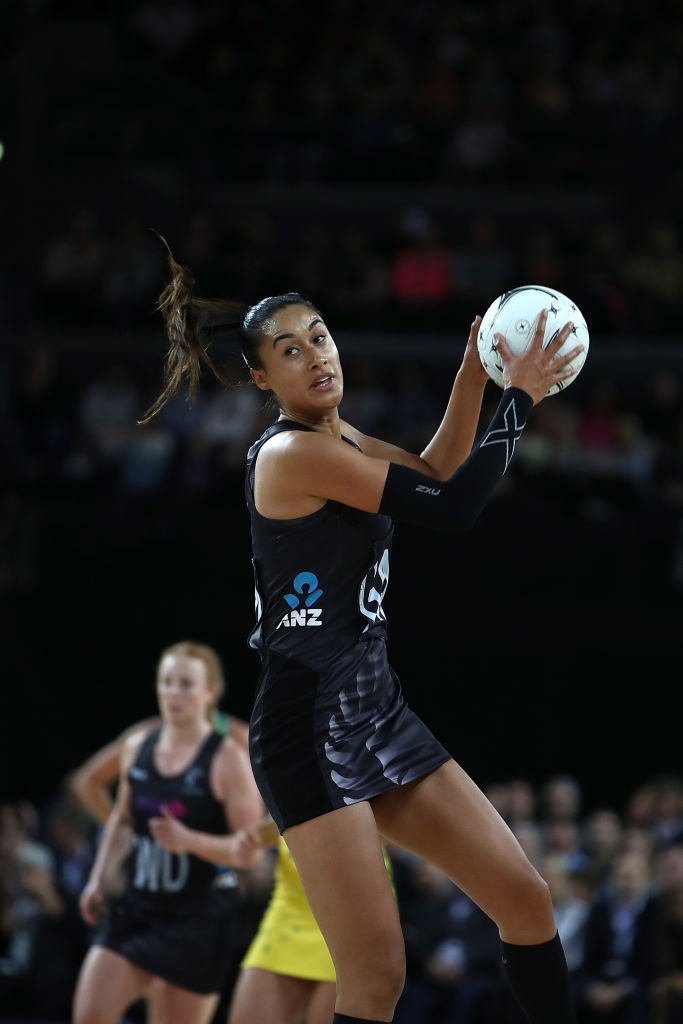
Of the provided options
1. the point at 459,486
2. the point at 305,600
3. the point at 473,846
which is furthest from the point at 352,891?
the point at 459,486

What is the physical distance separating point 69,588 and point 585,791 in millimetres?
3986

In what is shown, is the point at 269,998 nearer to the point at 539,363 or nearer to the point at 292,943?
the point at 292,943

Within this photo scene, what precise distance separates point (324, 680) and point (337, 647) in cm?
9

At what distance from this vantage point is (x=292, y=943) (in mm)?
5430

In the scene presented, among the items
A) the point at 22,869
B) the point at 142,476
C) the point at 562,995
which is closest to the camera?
the point at 562,995

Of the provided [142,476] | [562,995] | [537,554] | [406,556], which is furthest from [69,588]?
[562,995]

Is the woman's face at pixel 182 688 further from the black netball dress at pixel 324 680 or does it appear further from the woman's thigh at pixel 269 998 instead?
the black netball dress at pixel 324 680

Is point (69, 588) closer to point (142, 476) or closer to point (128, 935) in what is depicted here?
point (142, 476)

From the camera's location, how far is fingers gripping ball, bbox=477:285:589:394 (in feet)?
12.7

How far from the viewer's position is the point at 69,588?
34.0 feet

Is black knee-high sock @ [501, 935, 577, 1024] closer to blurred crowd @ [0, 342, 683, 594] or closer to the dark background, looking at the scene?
the dark background

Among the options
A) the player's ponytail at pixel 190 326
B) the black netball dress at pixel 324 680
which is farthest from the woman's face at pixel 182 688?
the black netball dress at pixel 324 680

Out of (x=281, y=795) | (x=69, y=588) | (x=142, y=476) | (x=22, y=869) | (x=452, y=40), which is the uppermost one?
(x=452, y=40)

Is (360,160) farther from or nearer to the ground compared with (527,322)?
farther from the ground
